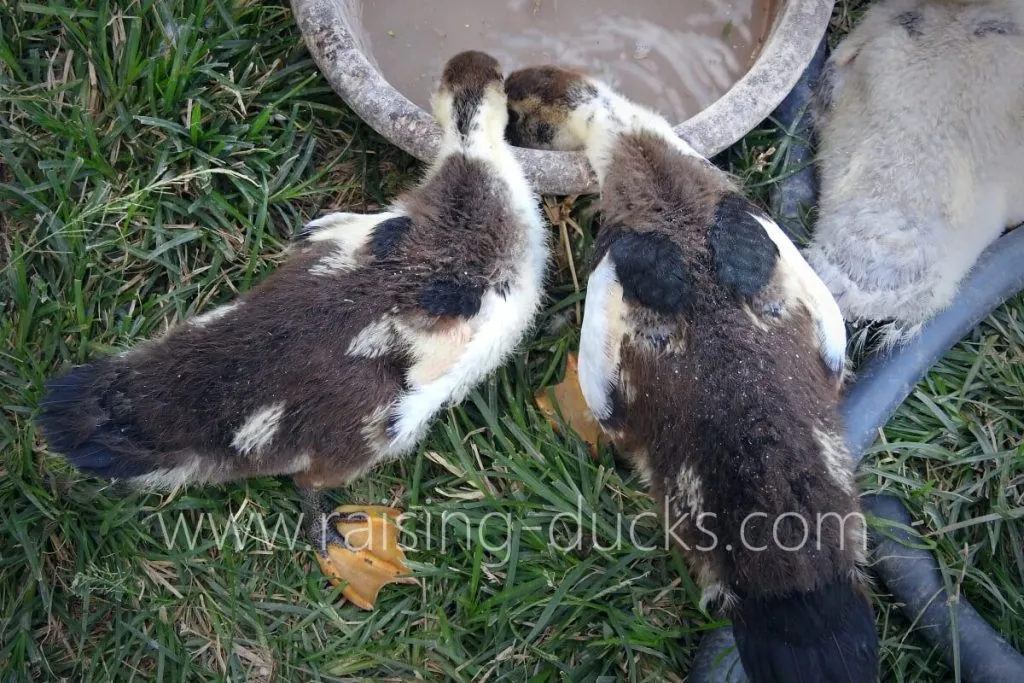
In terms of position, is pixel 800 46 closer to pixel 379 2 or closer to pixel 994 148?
pixel 994 148

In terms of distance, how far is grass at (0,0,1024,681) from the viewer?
8.50ft

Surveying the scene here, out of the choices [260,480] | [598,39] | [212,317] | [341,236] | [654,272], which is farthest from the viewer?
[598,39]

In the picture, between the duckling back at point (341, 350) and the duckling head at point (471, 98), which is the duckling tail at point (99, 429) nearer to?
the duckling back at point (341, 350)

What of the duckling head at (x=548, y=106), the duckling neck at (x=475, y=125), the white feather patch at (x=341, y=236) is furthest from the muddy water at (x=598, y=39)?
the white feather patch at (x=341, y=236)

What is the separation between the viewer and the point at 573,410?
2.71m

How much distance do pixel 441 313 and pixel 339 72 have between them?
33.5 inches

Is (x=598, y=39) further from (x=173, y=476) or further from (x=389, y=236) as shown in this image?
(x=173, y=476)

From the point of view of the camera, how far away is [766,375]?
208 centimetres

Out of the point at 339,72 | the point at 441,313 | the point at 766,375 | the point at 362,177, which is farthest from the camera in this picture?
the point at 362,177

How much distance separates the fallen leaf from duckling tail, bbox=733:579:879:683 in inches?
31.7

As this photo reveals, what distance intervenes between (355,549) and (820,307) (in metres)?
1.58

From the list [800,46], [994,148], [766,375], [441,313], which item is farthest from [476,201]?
[994,148]

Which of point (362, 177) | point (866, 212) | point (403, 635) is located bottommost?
point (403, 635)

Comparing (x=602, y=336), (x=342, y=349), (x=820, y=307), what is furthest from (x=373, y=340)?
(x=820, y=307)
